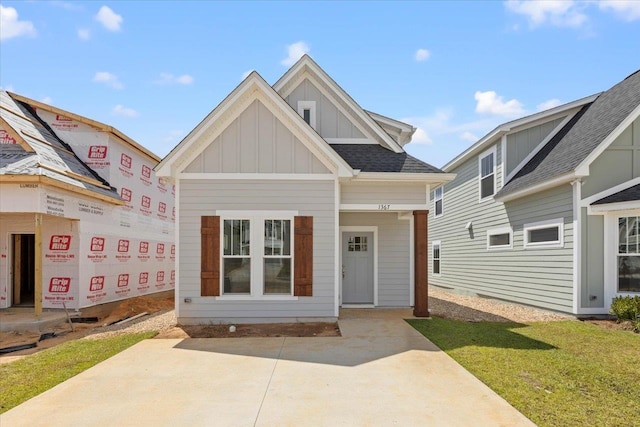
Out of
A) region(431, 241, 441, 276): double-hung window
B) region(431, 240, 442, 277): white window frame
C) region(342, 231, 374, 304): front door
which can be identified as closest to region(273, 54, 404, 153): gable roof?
region(342, 231, 374, 304): front door

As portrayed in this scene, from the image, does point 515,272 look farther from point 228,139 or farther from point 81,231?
point 81,231

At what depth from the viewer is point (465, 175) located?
17172mm

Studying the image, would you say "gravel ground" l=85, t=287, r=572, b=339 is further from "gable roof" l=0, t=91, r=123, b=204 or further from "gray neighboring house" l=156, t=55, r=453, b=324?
"gable roof" l=0, t=91, r=123, b=204

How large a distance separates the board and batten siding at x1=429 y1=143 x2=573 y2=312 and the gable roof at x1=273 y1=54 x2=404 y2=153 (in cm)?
460

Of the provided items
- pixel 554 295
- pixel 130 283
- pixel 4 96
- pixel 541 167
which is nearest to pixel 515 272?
pixel 554 295

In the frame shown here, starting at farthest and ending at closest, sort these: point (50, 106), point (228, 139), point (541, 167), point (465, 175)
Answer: point (465, 175) < point (50, 106) < point (541, 167) < point (228, 139)

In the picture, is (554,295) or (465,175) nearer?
(554,295)

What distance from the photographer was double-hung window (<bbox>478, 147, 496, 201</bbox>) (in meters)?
14.7

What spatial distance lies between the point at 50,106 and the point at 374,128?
10.1 meters

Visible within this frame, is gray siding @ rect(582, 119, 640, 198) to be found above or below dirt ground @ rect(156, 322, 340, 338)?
above

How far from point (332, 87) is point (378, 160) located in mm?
2555

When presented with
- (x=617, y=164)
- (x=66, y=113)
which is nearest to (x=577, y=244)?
(x=617, y=164)

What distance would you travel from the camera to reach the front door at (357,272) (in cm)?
1177

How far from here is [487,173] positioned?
15.2 m
